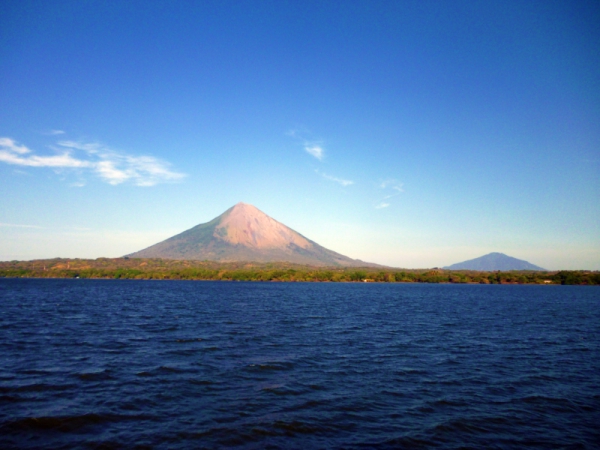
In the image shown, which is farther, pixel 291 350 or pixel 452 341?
pixel 452 341

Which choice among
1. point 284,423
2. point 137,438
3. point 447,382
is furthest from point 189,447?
point 447,382

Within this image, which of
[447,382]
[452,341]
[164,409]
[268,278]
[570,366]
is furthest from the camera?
[268,278]

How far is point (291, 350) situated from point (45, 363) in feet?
51.0

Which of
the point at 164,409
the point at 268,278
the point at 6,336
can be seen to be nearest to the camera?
the point at 164,409

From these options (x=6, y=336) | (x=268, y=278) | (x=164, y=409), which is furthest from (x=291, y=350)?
(x=268, y=278)

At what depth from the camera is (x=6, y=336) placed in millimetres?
30438

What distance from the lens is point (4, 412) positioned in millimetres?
14789

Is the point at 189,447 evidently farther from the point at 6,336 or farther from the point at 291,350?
the point at 6,336

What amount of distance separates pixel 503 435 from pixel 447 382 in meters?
6.41

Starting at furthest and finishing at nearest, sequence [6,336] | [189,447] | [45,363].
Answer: [6,336], [45,363], [189,447]

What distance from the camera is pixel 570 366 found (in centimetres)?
2508

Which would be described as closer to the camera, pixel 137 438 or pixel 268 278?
pixel 137 438

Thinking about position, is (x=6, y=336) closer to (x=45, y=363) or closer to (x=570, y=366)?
(x=45, y=363)

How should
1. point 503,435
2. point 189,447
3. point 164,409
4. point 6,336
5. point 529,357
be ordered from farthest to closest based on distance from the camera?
point 6,336 < point 529,357 < point 164,409 < point 503,435 < point 189,447
